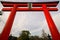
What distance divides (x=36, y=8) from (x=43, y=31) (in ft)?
67.5

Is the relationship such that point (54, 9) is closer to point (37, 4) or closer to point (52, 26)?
point (37, 4)

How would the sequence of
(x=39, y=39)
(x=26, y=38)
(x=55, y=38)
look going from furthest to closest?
(x=39, y=39)
(x=26, y=38)
(x=55, y=38)

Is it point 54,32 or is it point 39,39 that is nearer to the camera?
point 54,32

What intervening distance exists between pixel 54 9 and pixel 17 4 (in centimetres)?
203

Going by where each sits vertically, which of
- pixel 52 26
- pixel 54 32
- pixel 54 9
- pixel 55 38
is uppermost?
pixel 54 9

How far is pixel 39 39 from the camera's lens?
26406 millimetres

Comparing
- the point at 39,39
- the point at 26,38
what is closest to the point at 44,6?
the point at 26,38

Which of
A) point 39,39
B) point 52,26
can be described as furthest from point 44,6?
point 39,39

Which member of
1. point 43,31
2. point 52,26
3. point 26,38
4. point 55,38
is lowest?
point 55,38

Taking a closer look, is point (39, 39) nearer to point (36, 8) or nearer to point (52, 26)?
point (36, 8)

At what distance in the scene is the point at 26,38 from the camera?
74.3 feet

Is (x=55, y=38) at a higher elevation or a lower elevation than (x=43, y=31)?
lower

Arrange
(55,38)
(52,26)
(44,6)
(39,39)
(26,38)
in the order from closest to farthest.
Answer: (55,38) < (52,26) < (44,6) < (26,38) < (39,39)

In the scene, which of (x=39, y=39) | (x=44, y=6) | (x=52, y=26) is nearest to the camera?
(x=52, y=26)
